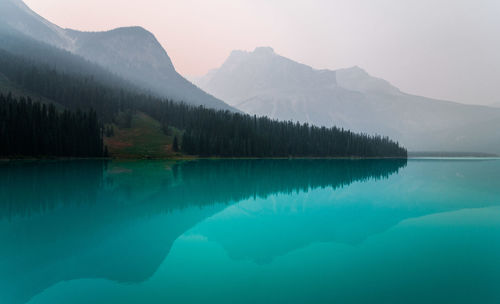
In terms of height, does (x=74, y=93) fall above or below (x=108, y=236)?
above

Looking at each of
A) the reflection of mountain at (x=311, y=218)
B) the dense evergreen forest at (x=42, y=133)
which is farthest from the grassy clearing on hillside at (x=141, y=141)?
the reflection of mountain at (x=311, y=218)

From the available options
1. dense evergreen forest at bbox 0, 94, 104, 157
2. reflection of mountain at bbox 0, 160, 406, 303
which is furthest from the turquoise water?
dense evergreen forest at bbox 0, 94, 104, 157

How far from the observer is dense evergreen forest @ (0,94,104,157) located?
Answer: 3937 inches

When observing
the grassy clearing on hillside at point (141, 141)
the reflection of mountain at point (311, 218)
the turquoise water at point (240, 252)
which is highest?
the grassy clearing on hillside at point (141, 141)

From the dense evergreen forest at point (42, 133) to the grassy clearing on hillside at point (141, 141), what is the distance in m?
19.5

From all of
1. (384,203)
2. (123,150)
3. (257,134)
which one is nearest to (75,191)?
(384,203)

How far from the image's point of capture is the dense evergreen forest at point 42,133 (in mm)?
100000

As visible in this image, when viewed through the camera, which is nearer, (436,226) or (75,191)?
(436,226)

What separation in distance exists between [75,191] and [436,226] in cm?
3978

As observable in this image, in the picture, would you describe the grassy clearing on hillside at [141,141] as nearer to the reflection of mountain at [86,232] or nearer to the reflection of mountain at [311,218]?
the reflection of mountain at [86,232]

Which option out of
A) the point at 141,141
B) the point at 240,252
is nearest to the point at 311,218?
the point at 240,252

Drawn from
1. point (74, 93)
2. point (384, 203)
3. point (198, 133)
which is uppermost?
point (74, 93)

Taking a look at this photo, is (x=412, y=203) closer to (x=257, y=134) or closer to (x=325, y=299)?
(x=325, y=299)

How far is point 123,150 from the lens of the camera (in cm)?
15400
